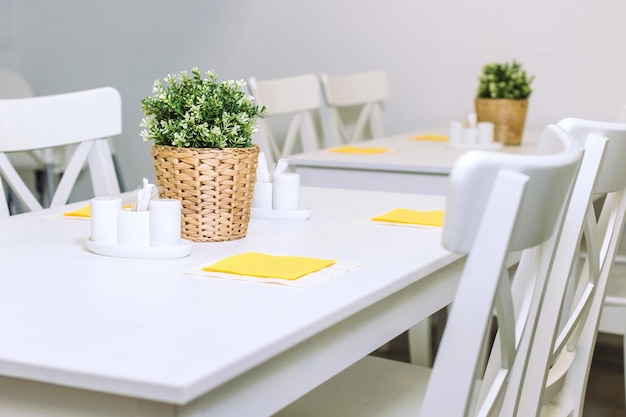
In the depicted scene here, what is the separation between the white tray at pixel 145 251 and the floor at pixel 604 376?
66.9 inches

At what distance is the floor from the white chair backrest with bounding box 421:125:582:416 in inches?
77.4

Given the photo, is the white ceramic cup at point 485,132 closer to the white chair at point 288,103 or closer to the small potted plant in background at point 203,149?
the white chair at point 288,103

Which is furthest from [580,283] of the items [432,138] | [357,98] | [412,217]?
[357,98]

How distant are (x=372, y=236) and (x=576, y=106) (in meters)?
2.42

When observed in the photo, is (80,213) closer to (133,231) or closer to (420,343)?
(133,231)

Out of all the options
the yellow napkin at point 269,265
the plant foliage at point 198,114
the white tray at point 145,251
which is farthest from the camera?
the plant foliage at point 198,114

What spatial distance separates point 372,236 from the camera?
1512 millimetres

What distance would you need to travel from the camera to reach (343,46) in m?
4.18

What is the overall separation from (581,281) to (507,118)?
5.44ft

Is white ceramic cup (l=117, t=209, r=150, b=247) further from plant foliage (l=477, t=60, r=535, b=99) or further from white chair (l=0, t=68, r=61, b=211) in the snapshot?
white chair (l=0, t=68, r=61, b=211)

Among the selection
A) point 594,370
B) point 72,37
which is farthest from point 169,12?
point 594,370

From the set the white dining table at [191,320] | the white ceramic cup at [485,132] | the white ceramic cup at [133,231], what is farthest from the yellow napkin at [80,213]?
the white ceramic cup at [485,132]

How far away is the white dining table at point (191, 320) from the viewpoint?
2.75 ft

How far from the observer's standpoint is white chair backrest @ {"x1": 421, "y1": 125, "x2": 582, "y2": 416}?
30.0 inches
